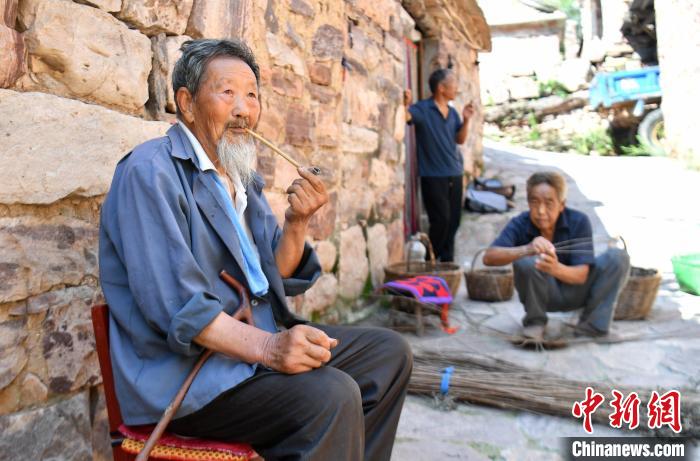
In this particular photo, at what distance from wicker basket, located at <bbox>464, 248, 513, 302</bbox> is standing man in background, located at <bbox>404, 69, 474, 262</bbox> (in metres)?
0.88

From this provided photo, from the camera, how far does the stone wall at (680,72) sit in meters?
9.75

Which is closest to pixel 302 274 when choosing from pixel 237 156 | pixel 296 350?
pixel 237 156

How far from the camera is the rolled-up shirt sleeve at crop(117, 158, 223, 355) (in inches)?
51.4

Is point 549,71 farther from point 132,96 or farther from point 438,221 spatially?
point 132,96

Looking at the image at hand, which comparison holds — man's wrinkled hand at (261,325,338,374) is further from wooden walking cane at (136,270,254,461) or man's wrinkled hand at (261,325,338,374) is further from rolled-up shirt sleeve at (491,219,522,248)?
rolled-up shirt sleeve at (491,219,522,248)

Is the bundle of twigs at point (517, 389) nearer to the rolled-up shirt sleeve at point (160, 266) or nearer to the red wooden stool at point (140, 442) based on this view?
the red wooden stool at point (140, 442)

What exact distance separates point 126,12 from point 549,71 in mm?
14968

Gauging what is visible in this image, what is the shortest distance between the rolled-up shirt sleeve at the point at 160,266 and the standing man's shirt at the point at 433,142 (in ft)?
14.4

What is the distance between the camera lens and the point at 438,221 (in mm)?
5617

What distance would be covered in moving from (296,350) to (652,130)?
12692 mm

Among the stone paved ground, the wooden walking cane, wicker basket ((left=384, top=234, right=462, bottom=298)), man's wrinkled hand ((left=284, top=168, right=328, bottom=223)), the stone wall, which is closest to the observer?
the wooden walking cane

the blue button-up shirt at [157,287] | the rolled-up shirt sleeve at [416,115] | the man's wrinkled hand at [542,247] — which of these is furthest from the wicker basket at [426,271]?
the blue button-up shirt at [157,287]

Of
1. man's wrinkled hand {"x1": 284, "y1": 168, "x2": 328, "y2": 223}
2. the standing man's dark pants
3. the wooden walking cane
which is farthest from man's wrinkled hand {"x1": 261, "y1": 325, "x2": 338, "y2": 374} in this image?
the standing man's dark pants

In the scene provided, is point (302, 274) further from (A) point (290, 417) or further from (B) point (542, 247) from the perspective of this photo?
(B) point (542, 247)
